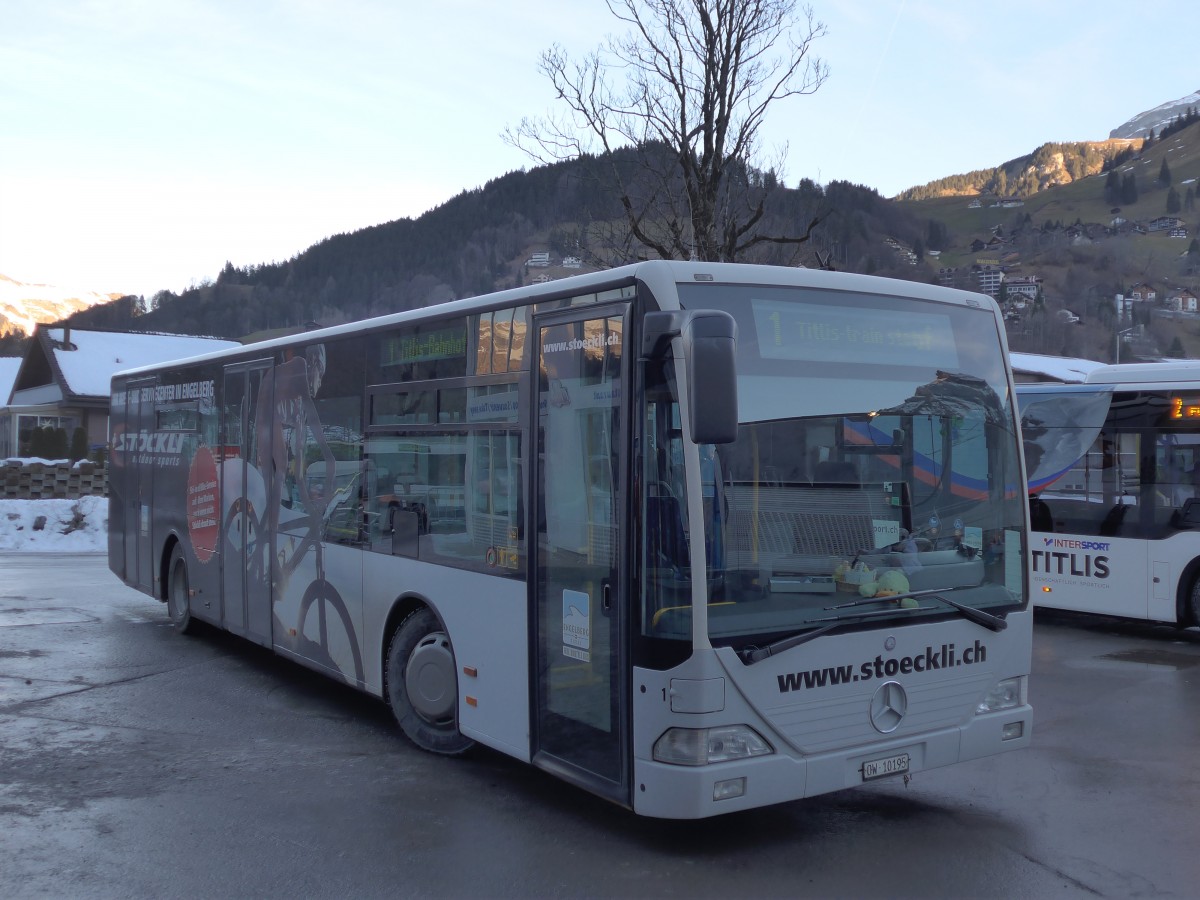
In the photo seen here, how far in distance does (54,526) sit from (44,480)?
19.3 feet

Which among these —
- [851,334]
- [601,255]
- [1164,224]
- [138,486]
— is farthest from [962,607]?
[1164,224]

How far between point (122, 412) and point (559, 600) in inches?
351

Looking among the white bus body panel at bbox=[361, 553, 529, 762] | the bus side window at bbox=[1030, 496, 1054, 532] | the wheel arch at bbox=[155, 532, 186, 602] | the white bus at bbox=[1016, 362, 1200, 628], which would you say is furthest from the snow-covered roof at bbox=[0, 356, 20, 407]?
the white bus body panel at bbox=[361, 553, 529, 762]

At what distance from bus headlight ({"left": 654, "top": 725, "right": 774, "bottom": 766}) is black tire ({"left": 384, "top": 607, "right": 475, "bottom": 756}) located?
198 centimetres

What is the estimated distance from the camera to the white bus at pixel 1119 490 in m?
12.2

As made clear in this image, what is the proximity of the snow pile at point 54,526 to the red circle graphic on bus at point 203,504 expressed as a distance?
1303cm

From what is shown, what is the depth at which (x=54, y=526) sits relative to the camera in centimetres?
2328

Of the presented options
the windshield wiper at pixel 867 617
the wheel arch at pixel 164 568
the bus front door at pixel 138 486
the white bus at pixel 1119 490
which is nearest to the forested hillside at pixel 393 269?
the white bus at pixel 1119 490

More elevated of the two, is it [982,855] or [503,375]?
[503,375]

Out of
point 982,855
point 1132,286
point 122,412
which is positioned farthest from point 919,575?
point 1132,286

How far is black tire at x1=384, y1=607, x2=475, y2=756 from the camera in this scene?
6.79 m

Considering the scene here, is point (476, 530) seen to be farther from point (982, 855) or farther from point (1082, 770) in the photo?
point (1082, 770)

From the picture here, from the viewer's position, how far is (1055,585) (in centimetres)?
1344

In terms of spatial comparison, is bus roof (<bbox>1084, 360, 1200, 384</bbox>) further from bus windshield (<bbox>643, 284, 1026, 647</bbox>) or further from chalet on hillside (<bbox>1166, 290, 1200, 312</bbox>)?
chalet on hillside (<bbox>1166, 290, 1200, 312</bbox>)
